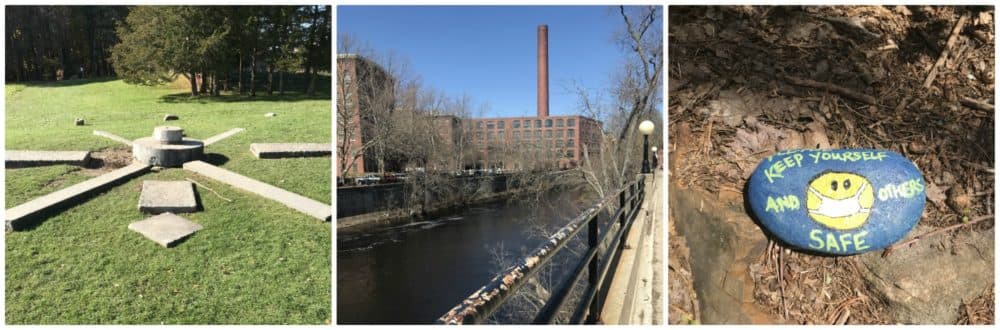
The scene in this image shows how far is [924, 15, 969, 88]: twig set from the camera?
7.66ft

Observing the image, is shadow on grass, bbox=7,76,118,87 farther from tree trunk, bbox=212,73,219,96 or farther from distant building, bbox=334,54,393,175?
distant building, bbox=334,54,393,175

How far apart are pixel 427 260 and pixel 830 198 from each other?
442 inches

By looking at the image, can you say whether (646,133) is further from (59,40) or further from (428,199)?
(428,199)

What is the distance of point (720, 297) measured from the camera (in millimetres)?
2178

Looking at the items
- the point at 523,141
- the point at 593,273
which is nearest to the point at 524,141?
the point at 523,141

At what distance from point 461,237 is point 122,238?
12.0 meters

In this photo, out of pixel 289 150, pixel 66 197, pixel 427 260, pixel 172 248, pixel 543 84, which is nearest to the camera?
pixel 172 248

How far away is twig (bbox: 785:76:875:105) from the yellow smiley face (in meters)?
0.36

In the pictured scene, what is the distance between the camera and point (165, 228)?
3406 millimetres

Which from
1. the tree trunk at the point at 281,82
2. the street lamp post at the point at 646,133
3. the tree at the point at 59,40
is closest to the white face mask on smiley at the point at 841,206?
the street lamp post at the point at 646,133

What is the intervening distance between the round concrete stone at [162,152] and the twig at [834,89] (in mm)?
4033

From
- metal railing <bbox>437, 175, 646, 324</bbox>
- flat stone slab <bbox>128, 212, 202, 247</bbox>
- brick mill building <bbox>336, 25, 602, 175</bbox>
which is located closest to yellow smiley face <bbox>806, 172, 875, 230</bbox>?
metal railing <bbox>437, 175, 646, 324</bbox>

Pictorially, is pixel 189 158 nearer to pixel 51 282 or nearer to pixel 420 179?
pixel 51 282

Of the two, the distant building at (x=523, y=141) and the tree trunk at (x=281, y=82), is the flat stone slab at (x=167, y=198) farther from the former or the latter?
the distant building at (x=523, y=141)
